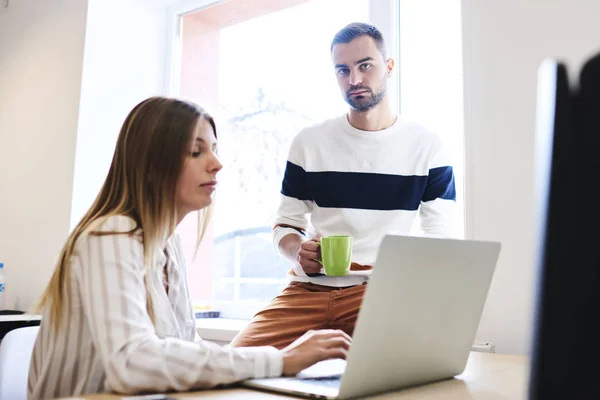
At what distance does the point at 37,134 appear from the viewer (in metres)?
2.72

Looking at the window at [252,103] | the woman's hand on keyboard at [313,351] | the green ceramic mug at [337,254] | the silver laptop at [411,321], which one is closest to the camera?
the silver laptop at [411,321]

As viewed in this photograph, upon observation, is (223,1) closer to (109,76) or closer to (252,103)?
(252,103)

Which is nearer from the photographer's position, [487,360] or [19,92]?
[487,360]

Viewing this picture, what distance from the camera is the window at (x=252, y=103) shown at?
2416 millimetres

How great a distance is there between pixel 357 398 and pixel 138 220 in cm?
47

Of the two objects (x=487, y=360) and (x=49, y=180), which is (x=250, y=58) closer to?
(x=49, y=180)

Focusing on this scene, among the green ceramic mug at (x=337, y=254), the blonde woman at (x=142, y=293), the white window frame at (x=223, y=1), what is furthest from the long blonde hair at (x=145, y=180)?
the white window frame at (x=223, y=1)

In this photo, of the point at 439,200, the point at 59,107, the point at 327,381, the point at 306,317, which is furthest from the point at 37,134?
the point at 327,381

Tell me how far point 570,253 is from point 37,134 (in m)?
2.82

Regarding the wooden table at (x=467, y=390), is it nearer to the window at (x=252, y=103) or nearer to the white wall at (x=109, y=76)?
the window at (x=252, y=103)

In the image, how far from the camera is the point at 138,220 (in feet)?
3.17

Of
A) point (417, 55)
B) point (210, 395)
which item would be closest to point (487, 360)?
point (210, 395)

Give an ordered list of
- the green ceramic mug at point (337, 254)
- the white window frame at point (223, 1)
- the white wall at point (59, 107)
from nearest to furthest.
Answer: the green ceramic mug at point (337, 254) → the white window frame at point (223, 1) → the white wall at point (59, 107)

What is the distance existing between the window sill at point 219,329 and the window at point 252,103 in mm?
167
